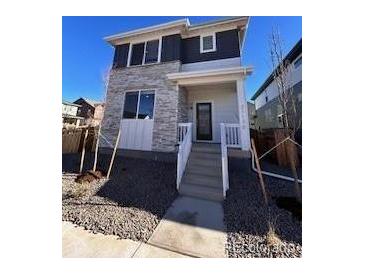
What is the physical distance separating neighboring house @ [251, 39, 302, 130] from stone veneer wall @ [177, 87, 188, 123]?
3.31 metres

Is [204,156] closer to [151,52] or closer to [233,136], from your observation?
[233,136]

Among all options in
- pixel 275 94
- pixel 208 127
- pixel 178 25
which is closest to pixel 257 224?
pixel 208 127

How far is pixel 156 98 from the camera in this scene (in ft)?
22.7

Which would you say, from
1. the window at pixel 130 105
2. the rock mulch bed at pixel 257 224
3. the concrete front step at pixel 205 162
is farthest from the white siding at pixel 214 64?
the rock mulch bed at pixel 257 224

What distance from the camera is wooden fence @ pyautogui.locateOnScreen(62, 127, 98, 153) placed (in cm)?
795

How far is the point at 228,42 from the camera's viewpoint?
22.7 ft

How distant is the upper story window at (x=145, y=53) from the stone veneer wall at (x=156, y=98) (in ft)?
1.10

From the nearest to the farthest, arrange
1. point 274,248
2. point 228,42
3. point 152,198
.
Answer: point 274,248 < point 152,198 < point 228,42

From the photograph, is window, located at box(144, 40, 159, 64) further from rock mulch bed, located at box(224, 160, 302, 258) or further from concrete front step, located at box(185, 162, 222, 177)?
rock mulch bed, located at box(224, 160, 302, 258)

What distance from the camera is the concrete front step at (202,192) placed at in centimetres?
397

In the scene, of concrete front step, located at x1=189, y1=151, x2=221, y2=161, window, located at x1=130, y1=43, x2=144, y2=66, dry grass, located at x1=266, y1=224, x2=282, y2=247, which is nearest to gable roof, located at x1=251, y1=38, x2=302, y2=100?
concrete front step, located at x1=189, y1=151, x2=221, y2=161
